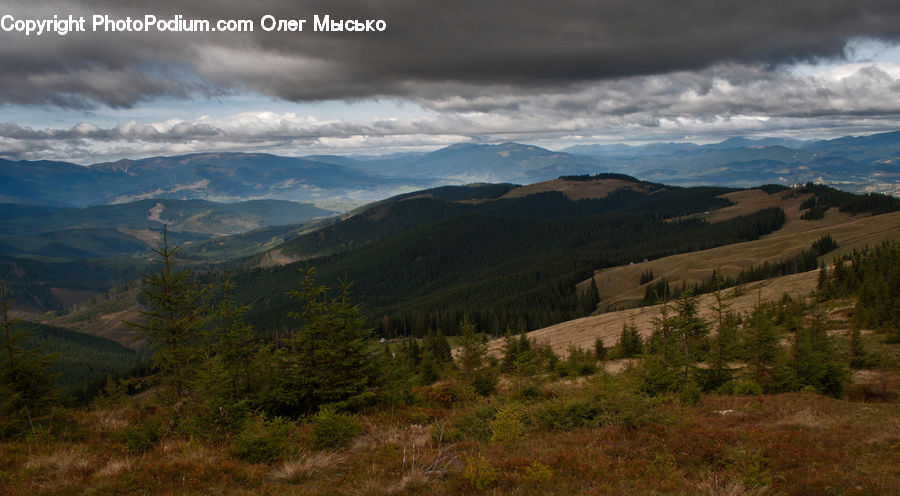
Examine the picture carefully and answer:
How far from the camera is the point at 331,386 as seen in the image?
57.2ft

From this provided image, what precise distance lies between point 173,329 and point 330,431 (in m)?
9.86

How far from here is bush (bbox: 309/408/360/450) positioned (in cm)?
1314

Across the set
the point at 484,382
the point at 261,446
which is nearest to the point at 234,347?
the point at 261,446

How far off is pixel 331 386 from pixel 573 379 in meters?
22.2

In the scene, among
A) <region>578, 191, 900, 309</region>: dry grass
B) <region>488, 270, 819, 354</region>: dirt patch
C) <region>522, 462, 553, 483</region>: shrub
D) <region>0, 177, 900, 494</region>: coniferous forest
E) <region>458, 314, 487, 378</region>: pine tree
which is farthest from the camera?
<region>578, 191, 900, 309</region>: dry grass

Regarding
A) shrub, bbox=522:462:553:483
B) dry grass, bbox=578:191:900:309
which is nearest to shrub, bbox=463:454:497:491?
shrub, bbox=522:462:553:483

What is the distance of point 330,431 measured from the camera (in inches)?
530

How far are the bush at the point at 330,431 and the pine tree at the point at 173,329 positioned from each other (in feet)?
27.3

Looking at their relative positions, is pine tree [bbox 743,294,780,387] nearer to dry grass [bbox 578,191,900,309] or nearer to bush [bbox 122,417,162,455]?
bush [bbox 122,417,162,455]

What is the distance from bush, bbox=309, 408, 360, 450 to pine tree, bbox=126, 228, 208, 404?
8314 millimetres

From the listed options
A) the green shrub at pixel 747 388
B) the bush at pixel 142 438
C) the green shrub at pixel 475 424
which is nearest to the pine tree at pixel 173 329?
the bush at pixel 142 438

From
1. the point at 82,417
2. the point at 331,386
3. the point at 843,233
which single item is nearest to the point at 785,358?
the point at 331,386

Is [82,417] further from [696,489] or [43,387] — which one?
[696,489]

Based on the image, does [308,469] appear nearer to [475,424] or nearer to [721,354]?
[475,424]
